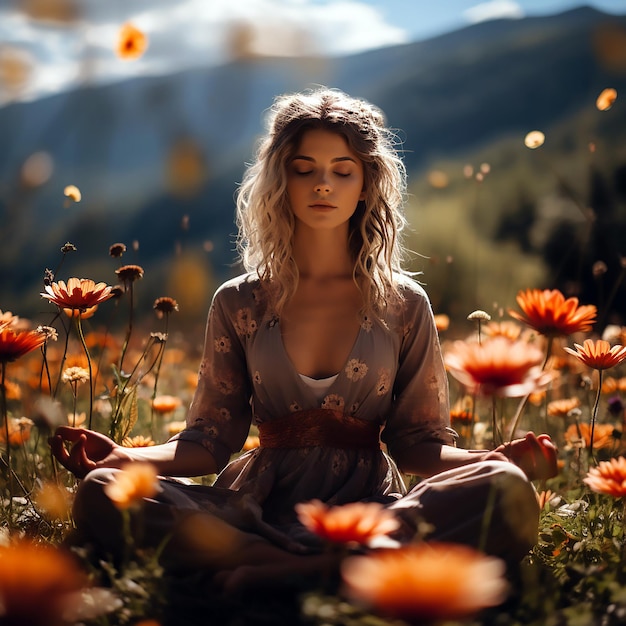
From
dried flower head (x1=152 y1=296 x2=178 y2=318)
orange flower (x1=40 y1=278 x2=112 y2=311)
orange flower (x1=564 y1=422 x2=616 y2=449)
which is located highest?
orange flower (x1=40 y1=278 x2=112 y2=311)

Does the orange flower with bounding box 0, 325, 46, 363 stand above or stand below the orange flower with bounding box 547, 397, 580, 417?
above

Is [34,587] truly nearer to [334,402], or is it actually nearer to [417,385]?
[334,402]

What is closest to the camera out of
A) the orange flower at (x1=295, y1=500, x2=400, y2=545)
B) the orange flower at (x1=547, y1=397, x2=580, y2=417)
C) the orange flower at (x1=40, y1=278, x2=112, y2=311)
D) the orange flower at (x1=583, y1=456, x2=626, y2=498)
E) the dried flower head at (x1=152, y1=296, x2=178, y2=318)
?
the orange flower at (x1=295, y1=500, x2=400, y2=545)

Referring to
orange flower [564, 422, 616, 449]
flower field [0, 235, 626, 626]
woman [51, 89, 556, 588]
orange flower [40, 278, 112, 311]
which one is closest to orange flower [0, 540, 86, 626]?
flower field [0, 235, 626, 626]

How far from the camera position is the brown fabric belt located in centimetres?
220

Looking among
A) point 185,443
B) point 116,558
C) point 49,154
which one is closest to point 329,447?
point 185,443

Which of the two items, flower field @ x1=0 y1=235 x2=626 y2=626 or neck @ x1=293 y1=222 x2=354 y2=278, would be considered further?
neck @ x1=293 y1=222 x2=354 y2=278

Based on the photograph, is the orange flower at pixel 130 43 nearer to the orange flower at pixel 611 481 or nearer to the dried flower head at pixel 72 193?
the dried flower head at pixel 72 193

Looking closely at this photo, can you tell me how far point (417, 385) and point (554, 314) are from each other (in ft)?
2.05

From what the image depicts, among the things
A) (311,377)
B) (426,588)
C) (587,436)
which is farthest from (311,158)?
(426,588)

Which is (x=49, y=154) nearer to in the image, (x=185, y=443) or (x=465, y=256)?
(x=185, y=443)

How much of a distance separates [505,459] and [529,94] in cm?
2759

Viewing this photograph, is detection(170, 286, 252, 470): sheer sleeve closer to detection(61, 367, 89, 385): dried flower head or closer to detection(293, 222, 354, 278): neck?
detection(293, 222, 354, 278): neck

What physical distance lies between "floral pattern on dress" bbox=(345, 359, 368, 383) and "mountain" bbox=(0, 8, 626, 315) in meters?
0.84
